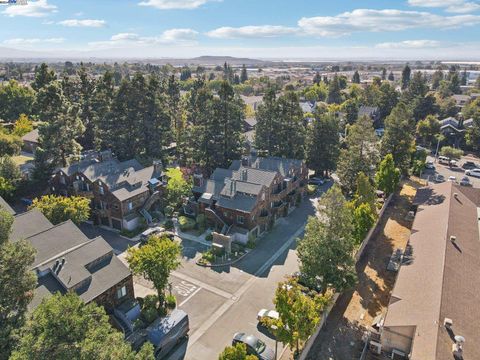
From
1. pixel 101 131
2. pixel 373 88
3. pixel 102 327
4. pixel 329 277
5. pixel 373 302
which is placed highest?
pixel 373 88

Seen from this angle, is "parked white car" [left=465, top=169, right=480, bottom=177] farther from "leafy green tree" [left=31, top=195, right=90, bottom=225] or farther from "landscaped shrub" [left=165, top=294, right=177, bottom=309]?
"leafy green tree" [left=31, top=195, right=90, bottom=225]

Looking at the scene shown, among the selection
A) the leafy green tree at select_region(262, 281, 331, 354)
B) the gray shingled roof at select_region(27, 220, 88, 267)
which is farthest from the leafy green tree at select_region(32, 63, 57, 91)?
the leafy green tree at select_region(262, 281, 331, 354)

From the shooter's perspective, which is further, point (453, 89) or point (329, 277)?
point (453, 89)

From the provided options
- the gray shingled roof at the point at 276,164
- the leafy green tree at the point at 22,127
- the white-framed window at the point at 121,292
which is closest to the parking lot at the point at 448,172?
the gray shingled roof at the point at 276,164


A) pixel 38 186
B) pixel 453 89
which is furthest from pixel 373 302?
pixel 453 89

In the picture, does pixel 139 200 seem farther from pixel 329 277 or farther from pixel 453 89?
pixel 453 89

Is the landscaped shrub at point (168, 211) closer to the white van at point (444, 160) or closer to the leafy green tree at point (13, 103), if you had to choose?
the white van at point (444, 160)

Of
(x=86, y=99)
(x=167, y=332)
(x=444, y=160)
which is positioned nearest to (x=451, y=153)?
(x=444, y=160)
